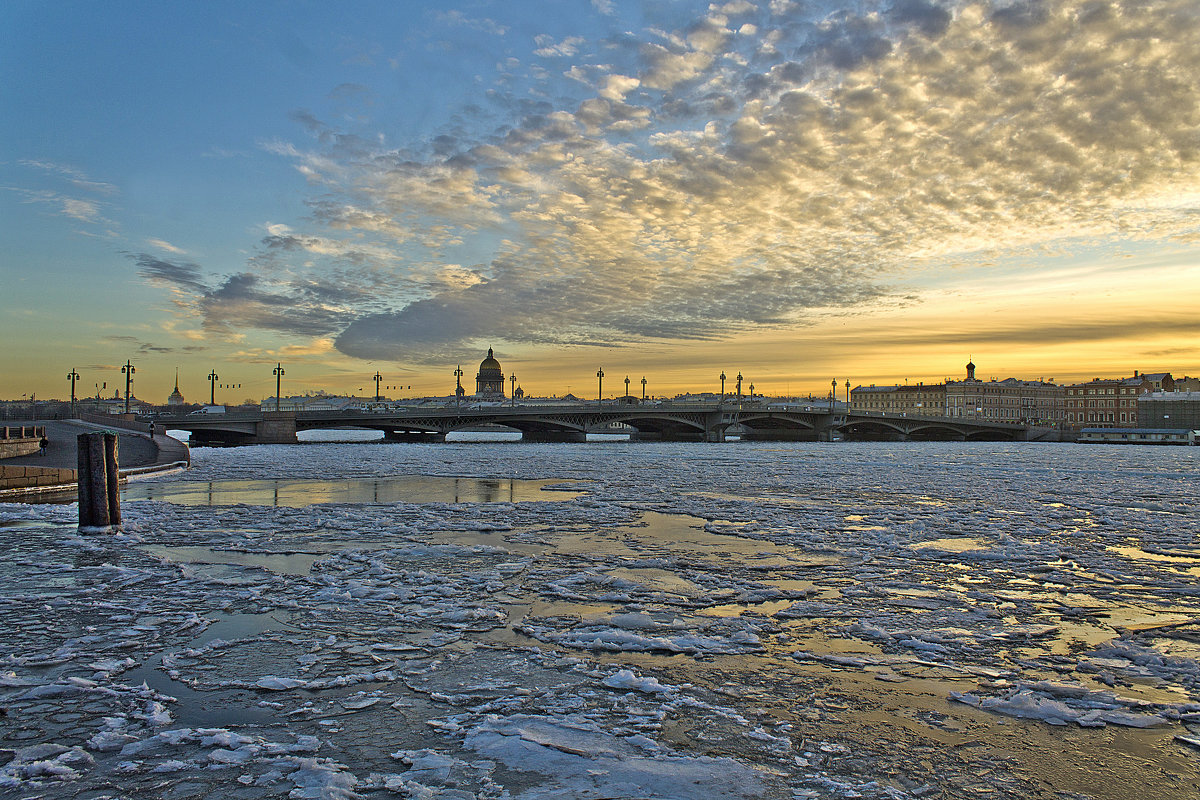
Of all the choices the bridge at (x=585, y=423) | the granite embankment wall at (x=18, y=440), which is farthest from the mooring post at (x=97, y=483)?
the bridge at (x=585, y=423)

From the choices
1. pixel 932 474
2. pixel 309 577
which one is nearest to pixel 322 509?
pixel 309 577

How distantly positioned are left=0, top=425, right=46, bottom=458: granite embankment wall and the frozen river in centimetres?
1342

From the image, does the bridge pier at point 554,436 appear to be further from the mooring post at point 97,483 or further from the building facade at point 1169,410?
the building facade at point 1169,410

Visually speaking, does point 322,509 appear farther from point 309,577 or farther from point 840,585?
point 840,585

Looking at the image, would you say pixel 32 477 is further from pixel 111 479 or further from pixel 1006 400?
pixel 1006 400

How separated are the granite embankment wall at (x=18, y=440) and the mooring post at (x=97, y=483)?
44.9 ft

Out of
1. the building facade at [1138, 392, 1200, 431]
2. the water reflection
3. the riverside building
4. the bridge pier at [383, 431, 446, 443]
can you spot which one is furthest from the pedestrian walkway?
the riverside building

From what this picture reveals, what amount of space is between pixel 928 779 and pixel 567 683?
2235mm

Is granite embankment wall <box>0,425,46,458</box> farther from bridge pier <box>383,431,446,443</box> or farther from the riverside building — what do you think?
the riverside building

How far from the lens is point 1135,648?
5.80m

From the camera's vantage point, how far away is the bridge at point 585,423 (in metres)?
62.0

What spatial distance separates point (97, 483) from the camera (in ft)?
37.0

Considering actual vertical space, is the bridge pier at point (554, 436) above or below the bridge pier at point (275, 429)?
below

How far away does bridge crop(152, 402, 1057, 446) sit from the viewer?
203ft
